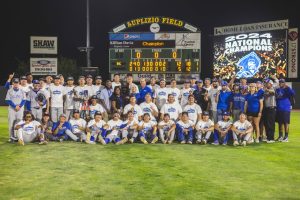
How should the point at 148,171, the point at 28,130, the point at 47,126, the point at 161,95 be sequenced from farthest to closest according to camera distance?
the point at 161,95
the point at 47,126
the point at 28,130
the point at 148,171

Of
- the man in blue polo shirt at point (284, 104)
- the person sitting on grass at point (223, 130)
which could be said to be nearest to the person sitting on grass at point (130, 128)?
the person sitting on grass at point (223, 130)

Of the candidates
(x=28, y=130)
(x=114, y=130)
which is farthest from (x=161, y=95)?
(x=28, y=130)

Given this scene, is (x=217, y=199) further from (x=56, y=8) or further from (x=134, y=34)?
(x=56, y=8)

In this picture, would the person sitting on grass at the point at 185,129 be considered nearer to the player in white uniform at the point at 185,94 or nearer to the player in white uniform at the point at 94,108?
the player in white uniform at the point at 185,94

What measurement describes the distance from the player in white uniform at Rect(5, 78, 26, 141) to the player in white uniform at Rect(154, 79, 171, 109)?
3712mm

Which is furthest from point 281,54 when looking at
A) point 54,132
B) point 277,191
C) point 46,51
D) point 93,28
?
point 93,28

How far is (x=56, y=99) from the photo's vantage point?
11898 millimetres

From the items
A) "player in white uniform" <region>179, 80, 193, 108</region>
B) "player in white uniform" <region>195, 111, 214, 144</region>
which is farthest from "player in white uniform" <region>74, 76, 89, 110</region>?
"player in white uniform" <region>195, 111, 214, 144</region>

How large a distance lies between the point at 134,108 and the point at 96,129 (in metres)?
1.22

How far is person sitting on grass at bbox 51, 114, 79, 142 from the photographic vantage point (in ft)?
37.4

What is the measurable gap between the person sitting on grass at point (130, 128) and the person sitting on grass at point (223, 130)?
2.13 m

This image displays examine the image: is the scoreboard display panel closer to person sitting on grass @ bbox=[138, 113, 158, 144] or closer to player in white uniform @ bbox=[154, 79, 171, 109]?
player in white uniform @ bbox=[154, 79, 171, 109]

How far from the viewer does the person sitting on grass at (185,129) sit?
37.7 feet

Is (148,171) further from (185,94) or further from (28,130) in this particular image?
(185,94)
